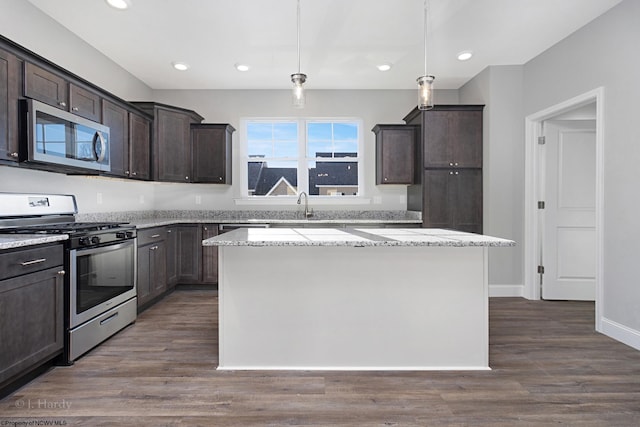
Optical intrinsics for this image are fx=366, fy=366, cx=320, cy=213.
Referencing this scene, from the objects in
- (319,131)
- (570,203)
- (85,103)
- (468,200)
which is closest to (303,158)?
(319,131)

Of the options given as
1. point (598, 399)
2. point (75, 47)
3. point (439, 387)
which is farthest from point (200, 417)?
point (75, 47)

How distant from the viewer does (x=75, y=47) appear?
3430mm

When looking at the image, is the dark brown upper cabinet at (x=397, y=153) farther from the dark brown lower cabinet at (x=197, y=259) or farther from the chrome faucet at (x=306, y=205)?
the dark brown lower cabinet at (x=197, y=259)

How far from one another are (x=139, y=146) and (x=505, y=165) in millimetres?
4105

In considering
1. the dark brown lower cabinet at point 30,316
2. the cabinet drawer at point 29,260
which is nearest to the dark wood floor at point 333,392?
the dark brown lower cabinet at point 30,316

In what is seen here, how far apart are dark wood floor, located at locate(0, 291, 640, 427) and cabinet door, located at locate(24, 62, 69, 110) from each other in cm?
183

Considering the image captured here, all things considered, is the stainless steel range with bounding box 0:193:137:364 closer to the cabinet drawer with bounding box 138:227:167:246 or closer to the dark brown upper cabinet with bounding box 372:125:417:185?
the cabinet drawer with bounding box 138:227:167:246

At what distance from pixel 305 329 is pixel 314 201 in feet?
9.55

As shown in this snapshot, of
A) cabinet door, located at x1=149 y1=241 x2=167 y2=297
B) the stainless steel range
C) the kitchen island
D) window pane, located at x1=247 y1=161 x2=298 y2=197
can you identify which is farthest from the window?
the kitchen island

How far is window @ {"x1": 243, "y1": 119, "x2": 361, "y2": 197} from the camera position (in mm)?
5184

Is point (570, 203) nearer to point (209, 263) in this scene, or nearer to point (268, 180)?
point (268, 180)

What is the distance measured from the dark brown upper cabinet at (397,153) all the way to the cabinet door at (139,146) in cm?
279

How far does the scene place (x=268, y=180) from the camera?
5203 millimetres

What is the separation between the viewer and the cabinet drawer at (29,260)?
1920mm
